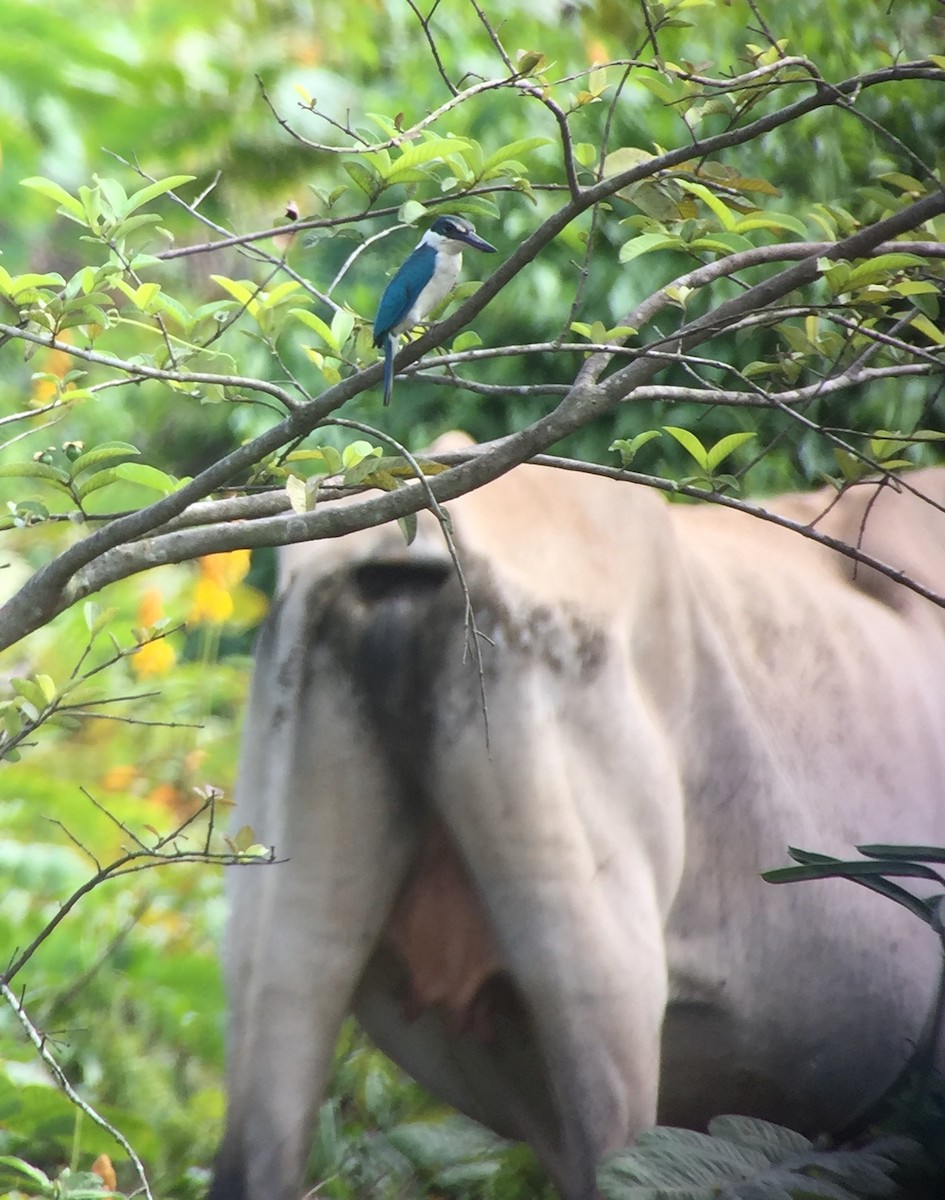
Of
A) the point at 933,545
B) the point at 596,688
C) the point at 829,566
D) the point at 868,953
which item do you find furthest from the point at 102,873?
the point at 933,545

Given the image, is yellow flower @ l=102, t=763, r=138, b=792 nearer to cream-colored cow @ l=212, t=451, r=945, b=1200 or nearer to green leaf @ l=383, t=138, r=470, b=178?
cream-colored cow @ l=212, t=451, r=945, b=1200

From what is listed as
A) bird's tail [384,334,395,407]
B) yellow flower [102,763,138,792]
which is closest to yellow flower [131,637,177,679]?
yellow flower [102,763,138,792]

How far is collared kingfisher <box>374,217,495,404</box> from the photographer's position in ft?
5.81

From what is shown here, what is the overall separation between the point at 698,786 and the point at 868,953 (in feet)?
1.59

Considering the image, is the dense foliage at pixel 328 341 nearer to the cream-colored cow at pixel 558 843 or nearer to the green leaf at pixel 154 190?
the green leaf at pixel 154 190

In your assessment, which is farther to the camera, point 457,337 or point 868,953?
point 868,953

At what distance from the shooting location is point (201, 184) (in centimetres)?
903

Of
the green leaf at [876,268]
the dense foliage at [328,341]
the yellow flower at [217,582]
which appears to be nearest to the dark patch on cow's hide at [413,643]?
the dense foliage at [328,341]

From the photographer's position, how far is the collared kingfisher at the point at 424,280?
1770 mm

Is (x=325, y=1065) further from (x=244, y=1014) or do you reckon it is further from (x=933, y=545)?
(x=933, y=545)

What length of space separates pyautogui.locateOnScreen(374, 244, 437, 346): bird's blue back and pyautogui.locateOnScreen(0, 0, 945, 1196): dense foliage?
0.05m

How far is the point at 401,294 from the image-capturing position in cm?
178

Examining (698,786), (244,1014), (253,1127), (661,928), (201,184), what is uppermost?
(201,184)

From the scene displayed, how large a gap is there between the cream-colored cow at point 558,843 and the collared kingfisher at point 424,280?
45 centimetres
